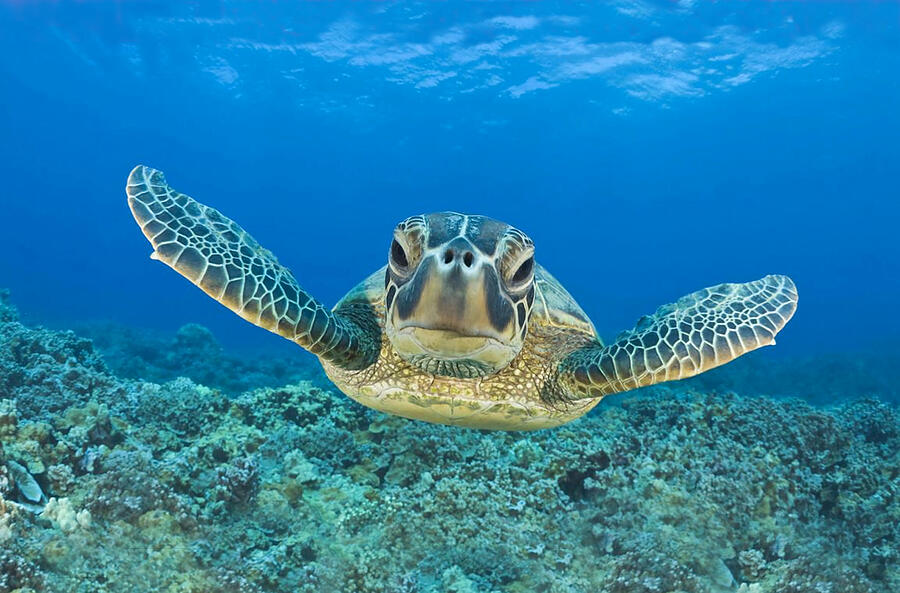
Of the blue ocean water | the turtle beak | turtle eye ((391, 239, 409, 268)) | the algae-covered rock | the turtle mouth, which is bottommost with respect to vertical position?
the algae-covered rock

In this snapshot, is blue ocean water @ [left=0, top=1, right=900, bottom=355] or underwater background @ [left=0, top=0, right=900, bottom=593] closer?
underwater background @ [left=0, top=0, right=900, bottom=593]

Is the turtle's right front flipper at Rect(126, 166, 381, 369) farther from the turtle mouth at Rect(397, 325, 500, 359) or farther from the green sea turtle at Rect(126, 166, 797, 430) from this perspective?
the turtle mouth at Rect(397, 325, 500, 359)

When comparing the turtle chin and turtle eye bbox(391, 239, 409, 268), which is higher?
turtle eye bbox(391, 239, 409, 268)

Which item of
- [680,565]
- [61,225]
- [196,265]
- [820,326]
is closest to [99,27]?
[196,265]

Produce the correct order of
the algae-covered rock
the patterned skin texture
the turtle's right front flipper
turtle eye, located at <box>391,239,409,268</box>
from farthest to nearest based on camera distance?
1. the patterned skin texture
2. the turtle's right front flipper
3. the algae-covered rock
4. turtle eye, located at <box>391,239,409,268</box>

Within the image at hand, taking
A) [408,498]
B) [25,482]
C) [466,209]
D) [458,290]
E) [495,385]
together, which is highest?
[466,209]

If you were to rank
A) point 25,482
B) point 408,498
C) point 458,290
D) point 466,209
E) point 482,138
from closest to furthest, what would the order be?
point 458,290 → point 25,482 → point 408,498 → point 482,138 → point 466,209

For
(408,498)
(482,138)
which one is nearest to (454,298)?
(408,498)

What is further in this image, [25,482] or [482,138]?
[482,138]

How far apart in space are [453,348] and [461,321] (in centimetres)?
21

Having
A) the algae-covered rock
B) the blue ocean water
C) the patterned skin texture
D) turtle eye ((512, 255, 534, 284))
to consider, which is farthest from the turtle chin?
the blue ocean water

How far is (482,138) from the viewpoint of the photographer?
45.2 metres

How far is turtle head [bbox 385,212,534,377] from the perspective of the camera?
2.20 m

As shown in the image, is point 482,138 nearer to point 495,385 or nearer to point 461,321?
point 495,385
